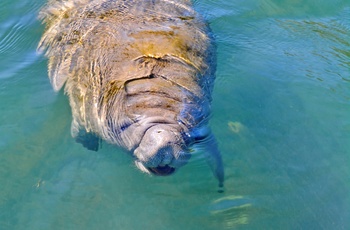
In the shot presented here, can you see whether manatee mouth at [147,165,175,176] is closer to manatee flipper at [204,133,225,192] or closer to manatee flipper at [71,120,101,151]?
manatee flipper at [204,133,225,192]

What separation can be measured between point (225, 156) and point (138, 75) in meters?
1.39

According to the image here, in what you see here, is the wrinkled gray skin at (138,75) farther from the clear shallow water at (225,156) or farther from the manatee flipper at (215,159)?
the clear shallow water at (225,156)

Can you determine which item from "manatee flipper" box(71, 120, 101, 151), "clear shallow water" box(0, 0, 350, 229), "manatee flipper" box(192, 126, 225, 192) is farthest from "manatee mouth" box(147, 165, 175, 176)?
"manatee flipper" box(71, 120, 101, 151)

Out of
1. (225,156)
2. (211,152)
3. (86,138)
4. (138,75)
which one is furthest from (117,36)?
(225,156)

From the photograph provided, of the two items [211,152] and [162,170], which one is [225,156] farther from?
[162,170]

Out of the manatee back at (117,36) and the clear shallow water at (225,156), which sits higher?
the manatee back at (117,36)

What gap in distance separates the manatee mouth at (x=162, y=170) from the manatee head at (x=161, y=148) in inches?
1.9

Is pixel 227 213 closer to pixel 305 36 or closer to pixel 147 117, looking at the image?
pixel 147 117

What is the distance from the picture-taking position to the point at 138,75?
5148 mm

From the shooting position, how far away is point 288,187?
5289 mm

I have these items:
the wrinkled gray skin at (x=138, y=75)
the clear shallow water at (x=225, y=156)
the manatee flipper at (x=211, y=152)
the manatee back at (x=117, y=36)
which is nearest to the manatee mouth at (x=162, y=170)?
the wrinkled gray skin at (x=138, y=75)

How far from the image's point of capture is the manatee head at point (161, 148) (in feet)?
14.5

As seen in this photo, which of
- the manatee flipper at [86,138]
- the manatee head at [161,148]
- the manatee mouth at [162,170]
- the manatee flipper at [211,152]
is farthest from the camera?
the manatee flipper at [86,138]

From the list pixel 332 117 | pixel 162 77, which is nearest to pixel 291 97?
pixel 332 117
